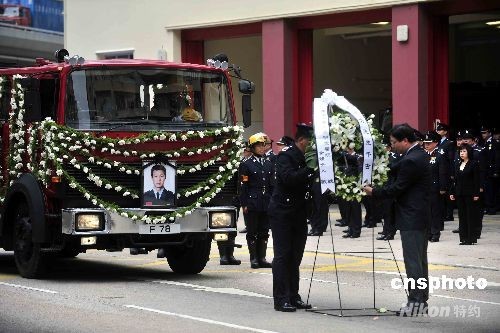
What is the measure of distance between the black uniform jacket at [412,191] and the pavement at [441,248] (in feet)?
13.2

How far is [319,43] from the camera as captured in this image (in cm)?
3516

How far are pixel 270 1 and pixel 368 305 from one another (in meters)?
17.5

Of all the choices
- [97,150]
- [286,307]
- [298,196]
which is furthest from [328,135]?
[97,150]

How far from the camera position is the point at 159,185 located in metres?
15.5

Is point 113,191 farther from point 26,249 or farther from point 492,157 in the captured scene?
point 492,157

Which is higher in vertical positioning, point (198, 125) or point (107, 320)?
point (198, 125)

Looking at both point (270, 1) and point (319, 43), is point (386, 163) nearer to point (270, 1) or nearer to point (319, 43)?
point (270, 1)

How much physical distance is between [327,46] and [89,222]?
21.1 metres

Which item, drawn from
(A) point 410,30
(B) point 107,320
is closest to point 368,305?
(B) point 107,320

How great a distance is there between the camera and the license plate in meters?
15.3

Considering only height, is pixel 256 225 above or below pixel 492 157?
below

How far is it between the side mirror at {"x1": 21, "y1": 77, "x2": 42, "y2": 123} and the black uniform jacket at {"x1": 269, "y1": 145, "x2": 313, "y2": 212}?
4.06m

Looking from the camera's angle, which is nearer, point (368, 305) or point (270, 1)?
point (368, 305)

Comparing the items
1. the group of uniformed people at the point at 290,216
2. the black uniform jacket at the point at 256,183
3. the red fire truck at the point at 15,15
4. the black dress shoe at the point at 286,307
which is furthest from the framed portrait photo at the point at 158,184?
the red fire truck at the point at 15,15
